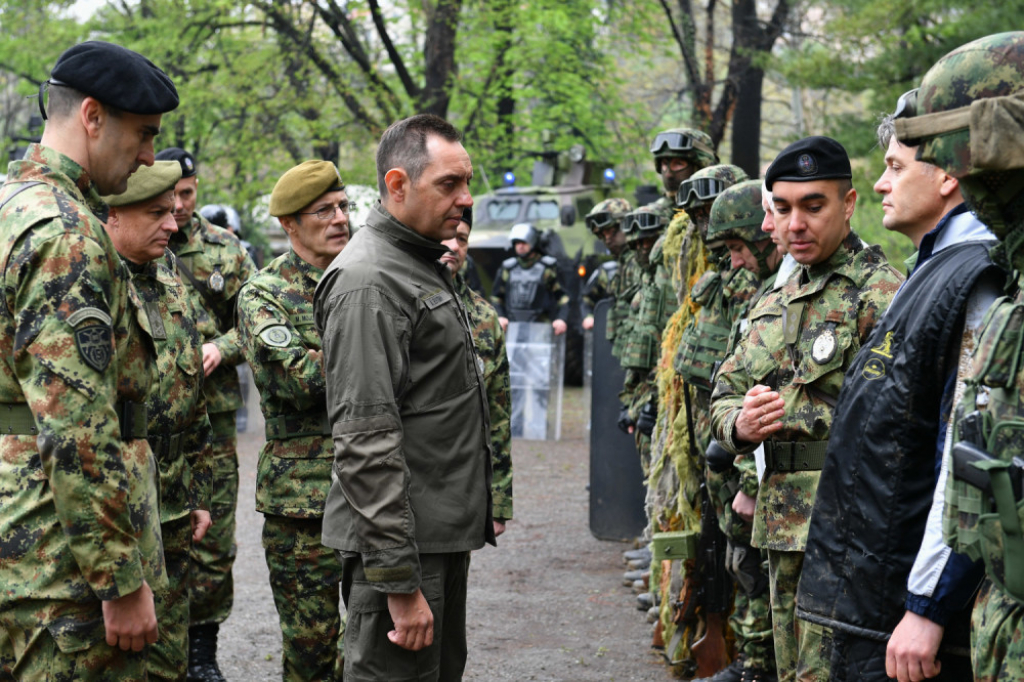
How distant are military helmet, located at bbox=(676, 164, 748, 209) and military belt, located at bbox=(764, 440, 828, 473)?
1953 mm

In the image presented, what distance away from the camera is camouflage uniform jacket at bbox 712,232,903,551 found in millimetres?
3791

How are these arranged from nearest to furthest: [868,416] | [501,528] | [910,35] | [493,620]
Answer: [868,416] < [501,528] < [493,620] < [910,35]

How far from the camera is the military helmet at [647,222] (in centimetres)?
862

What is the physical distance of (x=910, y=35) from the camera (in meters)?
12.8

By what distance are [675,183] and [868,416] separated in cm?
445

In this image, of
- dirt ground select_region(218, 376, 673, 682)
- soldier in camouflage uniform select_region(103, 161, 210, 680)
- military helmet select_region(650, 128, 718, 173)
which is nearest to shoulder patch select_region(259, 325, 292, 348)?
soldier in camouflage uniform select_region(103, 161, 210, 680)

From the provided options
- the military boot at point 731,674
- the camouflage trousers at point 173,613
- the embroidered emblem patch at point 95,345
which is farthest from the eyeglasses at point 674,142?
the embroidered emblem patch at point 95,345

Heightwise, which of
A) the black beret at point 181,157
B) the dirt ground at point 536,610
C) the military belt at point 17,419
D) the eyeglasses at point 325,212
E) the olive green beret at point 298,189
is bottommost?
the dirt ground at point 536,610

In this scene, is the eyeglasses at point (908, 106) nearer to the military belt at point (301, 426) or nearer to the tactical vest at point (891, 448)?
the tactical vest at point (891, 448)

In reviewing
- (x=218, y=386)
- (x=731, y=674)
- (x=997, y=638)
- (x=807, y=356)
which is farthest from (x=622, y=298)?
(x=997, y=638)

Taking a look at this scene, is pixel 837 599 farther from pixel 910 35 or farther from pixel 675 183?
pixel 910 35

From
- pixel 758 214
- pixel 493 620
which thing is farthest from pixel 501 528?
pixel 493 620

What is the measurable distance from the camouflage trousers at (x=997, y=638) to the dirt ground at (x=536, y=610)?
3.71 metres

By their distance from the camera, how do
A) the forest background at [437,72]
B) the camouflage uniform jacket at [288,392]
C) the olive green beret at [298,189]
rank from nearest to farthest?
the camouflage uniform jacket at [288,392] → the olive green beret at [298,189] → the forest background at [437,72]
